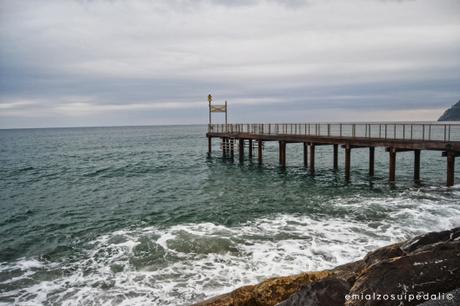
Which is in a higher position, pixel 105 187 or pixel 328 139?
pixel 328 139

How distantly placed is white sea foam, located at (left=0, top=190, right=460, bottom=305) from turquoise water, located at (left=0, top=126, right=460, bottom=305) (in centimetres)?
4

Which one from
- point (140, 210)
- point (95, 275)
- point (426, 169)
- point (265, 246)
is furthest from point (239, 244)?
point (426, 169)

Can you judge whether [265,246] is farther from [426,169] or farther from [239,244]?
[426,169]

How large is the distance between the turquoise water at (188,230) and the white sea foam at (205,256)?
0.04 meters

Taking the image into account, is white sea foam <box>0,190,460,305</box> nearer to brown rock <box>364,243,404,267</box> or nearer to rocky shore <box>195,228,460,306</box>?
brown rock <box>364,243,404,267</box>

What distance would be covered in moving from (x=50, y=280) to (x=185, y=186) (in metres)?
16.3

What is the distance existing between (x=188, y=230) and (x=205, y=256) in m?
3.29

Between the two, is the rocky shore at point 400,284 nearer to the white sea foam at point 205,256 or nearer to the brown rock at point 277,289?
the brown rock at point 277,289

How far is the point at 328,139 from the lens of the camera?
2753cm

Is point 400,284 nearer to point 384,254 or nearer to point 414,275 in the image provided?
point 414,275

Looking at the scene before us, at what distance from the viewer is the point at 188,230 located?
1513cm

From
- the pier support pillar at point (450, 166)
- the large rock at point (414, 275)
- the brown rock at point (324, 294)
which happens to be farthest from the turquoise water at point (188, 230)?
the large rock at point (414, 275)

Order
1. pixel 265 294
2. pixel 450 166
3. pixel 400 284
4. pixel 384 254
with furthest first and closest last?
1. pixel 450 166
2. pixel 384 254
3. pixel 265 294
4. pixel 400 284

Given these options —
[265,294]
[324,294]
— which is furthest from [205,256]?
[324,294]
